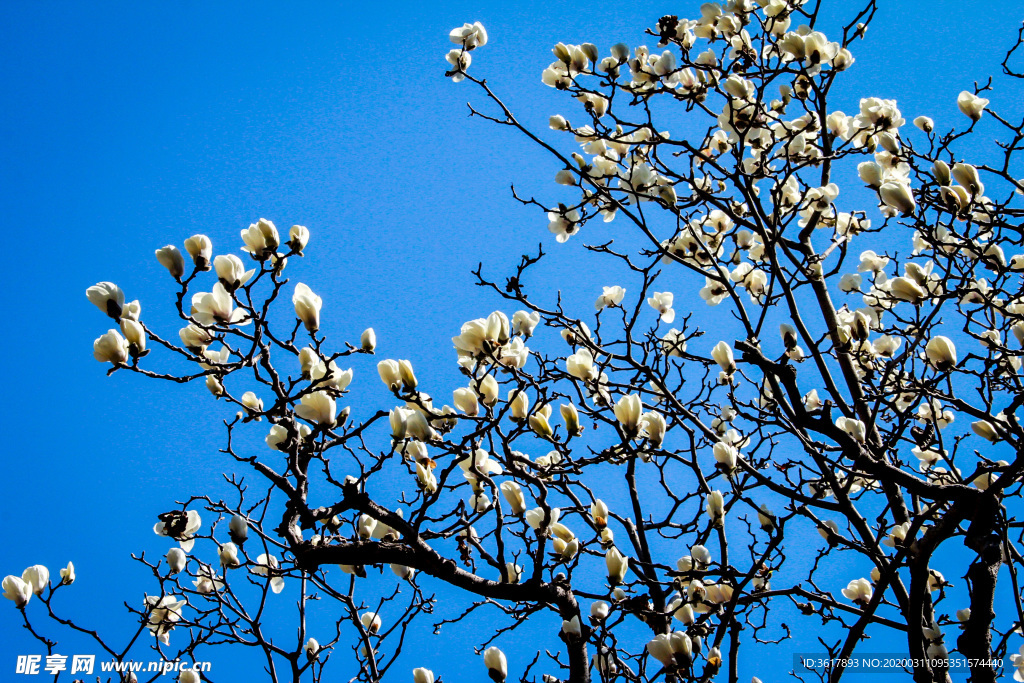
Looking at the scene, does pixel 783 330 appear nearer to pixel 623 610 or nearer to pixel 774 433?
pixel 774 433

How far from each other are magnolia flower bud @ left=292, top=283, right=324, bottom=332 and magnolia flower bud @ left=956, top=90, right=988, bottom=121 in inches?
122

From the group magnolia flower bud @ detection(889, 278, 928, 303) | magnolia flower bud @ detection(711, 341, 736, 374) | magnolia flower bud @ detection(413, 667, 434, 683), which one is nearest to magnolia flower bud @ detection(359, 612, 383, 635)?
magnolia flower bud @ detection(413, 667, 434, 683)

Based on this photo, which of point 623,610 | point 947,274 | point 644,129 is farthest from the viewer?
point 644,129

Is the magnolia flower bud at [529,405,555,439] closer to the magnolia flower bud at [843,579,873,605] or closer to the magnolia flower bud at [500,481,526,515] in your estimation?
the magnolia flower bud at [500,481,526,515]

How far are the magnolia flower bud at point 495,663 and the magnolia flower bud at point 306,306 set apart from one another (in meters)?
1.44

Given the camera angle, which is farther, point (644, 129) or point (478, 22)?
point (644, 129)

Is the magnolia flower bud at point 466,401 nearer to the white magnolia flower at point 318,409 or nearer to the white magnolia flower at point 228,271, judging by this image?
the white magnolia flower at point 318,409

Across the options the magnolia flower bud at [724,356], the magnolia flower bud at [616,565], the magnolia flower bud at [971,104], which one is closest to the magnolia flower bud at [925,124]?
the magnolia flower bud at [971,104]

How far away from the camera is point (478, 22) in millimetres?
3350

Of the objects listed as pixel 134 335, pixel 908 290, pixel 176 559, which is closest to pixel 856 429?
pixel 908 290

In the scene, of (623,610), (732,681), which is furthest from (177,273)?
(732,681)

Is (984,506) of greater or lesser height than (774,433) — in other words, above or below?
below

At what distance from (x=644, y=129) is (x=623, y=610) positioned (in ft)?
7.68

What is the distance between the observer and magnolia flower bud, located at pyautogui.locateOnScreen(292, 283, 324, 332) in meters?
2.01
